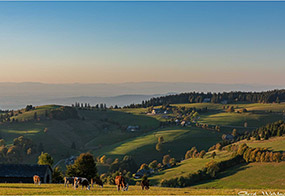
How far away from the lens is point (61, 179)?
8306 cm

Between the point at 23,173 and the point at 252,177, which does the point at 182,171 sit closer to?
the point at 252,177

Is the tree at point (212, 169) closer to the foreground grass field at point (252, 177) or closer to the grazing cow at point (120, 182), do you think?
the foreground grass field at point (252, 177)

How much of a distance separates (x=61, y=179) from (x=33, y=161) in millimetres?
124306

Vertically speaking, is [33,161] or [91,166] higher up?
[91,166]

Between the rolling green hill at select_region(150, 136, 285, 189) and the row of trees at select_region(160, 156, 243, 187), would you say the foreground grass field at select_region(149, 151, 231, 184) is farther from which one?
the row of trees at select_region(160, 156, 243, 187)

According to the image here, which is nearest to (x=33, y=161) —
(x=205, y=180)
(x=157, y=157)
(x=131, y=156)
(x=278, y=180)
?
(x=131, y=156)

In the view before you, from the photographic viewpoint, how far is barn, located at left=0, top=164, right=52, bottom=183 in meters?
69.2

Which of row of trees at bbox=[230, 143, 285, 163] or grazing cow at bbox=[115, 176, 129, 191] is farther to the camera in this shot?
row of trees at bbox=[230, 143, 285, 163]

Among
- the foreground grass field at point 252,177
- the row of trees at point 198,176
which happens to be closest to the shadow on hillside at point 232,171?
the foreground grass field at point 252,177

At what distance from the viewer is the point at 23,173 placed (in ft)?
230

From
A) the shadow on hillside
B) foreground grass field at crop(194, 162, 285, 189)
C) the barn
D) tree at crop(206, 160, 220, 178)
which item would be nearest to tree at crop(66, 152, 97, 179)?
the barn

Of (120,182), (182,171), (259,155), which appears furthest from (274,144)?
(120,182)

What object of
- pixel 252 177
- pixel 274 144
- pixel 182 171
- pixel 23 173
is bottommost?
pixel 182 171

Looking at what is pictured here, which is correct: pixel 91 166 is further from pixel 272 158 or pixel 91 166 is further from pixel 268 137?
pixel 268 137
